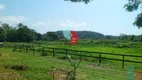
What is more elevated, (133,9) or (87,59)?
(133,9)

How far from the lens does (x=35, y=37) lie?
83.4 m

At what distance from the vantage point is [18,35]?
84.8 m

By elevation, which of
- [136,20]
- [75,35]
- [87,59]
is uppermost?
[136,20]

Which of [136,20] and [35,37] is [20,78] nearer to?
[136,20]

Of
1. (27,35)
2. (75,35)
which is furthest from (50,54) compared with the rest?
(27,35)

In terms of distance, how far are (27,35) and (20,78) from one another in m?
71.0

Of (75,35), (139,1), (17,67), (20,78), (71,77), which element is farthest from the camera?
(17,67)

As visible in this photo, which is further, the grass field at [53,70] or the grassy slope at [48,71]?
the grass field at [53,70]

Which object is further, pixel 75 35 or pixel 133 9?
pixel 133 9

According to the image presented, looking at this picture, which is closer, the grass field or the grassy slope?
the grassy slope

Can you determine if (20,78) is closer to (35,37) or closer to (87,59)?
(87,59)

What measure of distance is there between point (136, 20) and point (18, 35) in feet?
233

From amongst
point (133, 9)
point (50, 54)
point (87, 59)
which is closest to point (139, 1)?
point (133, 9)

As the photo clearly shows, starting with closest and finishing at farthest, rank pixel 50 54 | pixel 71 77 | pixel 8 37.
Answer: pixel 71 77 < pixel 50 54 < pixel 8 37
